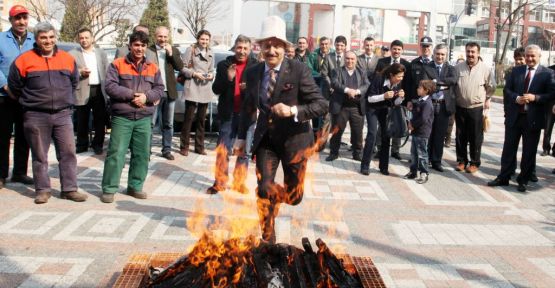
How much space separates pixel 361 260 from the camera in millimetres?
4297

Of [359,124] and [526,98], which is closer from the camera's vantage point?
[526,98]

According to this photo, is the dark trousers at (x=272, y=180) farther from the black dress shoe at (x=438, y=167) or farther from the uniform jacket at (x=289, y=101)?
the black dress shoe at (x=438, y=167)

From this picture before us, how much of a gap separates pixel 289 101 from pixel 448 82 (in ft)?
17.1

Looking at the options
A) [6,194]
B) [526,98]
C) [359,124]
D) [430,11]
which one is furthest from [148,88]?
[430,11]

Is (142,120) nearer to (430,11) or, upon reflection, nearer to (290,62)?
(290,62)

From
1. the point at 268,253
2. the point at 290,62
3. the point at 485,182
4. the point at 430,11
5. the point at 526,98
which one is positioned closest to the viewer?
the point at 268,253

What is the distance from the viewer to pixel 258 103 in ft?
15.5

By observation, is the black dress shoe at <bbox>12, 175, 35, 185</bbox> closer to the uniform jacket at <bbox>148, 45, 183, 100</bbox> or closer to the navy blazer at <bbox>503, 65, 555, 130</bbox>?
the uniform jacket at <bbox>148, 45, 183, 100</bbox>

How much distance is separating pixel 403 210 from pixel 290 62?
3.17m

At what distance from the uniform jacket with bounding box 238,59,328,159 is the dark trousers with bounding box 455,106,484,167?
544 cm

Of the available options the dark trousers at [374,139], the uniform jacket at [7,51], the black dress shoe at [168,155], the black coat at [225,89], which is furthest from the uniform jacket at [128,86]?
the dark trousers at [374,139]

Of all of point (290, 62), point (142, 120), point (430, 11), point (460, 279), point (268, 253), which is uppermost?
point (430, 11)

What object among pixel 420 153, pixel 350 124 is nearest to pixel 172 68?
pixel 350 124

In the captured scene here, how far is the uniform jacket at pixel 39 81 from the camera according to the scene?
6539 mm
